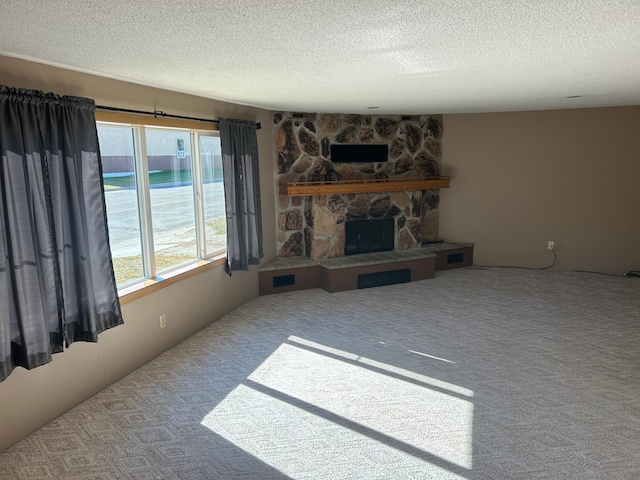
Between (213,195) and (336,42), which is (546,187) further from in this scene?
(336,42)

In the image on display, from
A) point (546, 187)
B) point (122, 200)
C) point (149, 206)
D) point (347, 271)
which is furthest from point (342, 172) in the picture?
point (122, 200)

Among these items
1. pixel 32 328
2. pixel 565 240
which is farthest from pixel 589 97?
pixel 32 328

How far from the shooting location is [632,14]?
1841mm

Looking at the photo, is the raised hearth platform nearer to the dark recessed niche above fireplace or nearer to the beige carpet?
the beige carpet

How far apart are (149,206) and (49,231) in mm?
1239

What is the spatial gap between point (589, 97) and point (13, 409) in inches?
207

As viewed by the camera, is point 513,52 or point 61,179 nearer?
point 513,52

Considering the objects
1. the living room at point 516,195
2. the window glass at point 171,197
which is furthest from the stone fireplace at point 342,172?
the window glass at point 171,197

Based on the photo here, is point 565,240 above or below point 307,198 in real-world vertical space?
below

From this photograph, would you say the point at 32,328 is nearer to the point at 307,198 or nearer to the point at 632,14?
the point at 632,14

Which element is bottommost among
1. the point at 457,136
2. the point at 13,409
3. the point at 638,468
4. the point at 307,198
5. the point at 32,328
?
the point at 638,468

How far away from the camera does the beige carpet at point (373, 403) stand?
8.54ft

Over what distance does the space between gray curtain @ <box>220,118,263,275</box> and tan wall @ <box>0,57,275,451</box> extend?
19 cm

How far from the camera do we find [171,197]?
439cm
